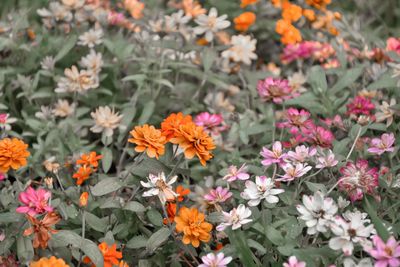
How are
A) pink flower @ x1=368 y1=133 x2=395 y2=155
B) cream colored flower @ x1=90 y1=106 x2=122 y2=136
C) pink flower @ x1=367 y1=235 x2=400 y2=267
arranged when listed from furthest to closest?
cream colored flower @ x1=90 y1=106 x2=122 y2=136 < pink flower @ x1=368 y1=133 x2=395 y2=155 < pink flower @ x1=367 y1=235 x2=400 y2=267

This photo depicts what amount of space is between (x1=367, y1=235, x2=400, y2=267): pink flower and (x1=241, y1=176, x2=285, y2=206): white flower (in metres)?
0.35

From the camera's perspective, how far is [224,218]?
191 cm

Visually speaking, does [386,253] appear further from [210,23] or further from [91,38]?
[91,38]

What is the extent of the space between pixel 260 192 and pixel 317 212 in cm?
21

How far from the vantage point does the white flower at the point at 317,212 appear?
1.76 meters

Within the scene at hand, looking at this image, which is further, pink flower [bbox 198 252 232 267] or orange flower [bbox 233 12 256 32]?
orange flower [bbox 233 12 256 32]

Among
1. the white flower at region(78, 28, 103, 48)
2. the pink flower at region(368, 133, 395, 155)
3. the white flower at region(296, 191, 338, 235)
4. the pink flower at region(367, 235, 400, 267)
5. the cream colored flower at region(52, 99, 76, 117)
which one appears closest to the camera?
the pink flower at region(367, 235, 400, 267)

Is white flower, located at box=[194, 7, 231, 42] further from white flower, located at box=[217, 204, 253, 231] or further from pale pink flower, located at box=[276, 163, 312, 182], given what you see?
white flower, located at box=[217, 204, 253, 231]

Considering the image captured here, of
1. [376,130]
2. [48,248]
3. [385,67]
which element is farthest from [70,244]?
[385,67]

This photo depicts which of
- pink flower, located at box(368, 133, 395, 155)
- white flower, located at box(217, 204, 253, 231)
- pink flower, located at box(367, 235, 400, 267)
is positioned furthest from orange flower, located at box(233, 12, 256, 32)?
pink flower, located at box(367, 235, 400, 267)

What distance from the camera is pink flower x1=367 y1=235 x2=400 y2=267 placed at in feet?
5.35

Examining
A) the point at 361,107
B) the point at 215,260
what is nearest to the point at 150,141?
the point at 215,260

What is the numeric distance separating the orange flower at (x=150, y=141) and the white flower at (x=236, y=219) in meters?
0.26

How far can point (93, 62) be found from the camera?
2.76 m
